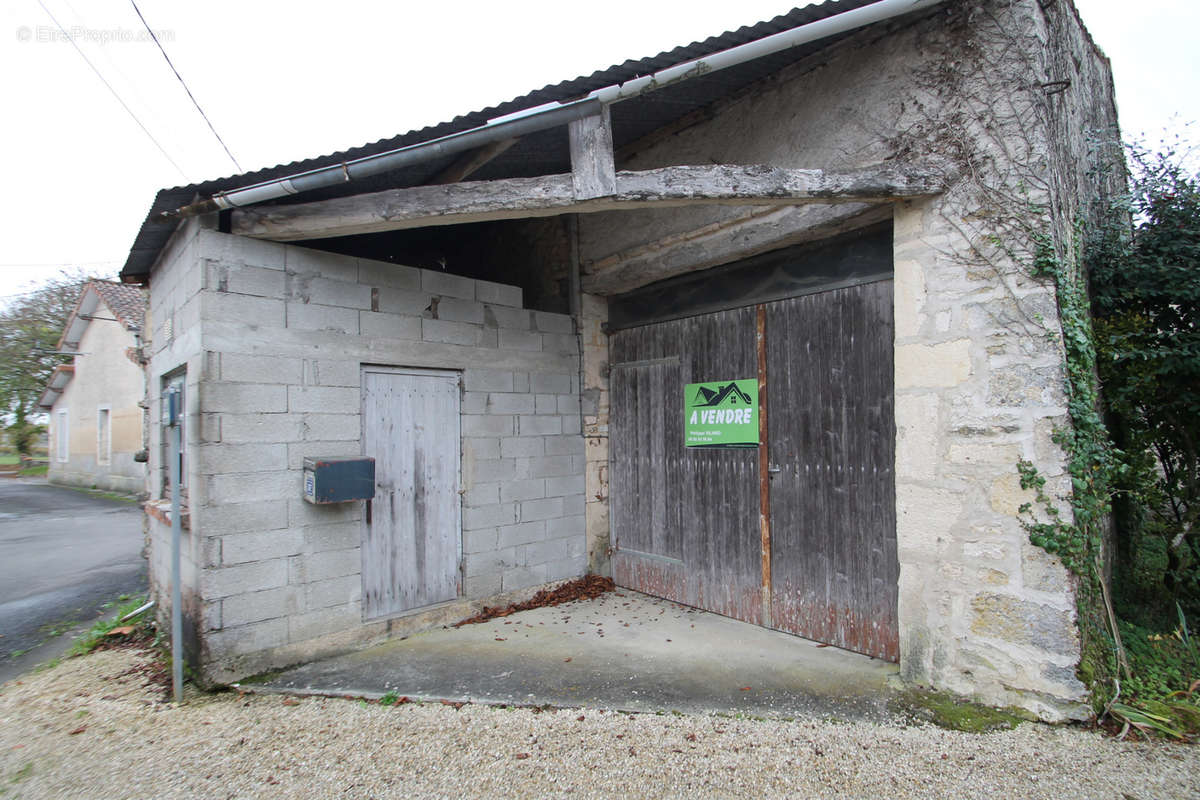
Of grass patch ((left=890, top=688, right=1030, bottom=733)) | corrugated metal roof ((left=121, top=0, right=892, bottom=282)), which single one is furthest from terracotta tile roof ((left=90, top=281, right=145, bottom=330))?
grass patch ((left=890, top=688, right=1030, bottom=733))

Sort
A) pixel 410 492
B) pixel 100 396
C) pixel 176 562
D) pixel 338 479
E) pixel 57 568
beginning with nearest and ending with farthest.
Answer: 1. pixel 176 562
2. pixel 338 479
3. pixel 410 492
4. pixel 57 568
5. pixel 100 396

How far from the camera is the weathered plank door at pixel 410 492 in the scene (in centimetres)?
410

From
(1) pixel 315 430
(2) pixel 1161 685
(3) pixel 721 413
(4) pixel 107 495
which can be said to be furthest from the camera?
(4) pixel 107 495

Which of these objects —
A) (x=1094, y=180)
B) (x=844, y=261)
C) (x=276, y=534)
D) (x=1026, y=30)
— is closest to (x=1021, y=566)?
(x=844, y=261)

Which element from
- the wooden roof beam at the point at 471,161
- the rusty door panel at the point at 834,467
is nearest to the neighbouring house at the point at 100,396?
the wooden roof beam at the point at 471,161

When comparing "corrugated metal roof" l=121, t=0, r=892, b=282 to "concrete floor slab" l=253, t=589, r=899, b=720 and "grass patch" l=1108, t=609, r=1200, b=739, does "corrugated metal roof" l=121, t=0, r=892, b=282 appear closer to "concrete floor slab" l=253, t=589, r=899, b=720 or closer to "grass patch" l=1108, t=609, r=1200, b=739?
"concrete floor slab" l=253, t=589, r=899, b=720

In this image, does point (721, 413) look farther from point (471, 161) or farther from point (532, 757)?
point (532, 757)

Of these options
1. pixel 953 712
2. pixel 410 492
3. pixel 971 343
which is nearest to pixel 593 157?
pixel 971 343

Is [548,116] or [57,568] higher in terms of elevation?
[548,116]

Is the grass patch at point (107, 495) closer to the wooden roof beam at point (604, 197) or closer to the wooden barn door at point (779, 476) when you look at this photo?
the wooden roof beam at point (604, 197)

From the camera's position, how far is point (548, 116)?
3.09 metres

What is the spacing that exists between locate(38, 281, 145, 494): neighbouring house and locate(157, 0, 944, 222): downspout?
1273 centimetres

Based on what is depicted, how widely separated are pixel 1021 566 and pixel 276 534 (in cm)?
397

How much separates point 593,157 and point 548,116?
0.99ft
